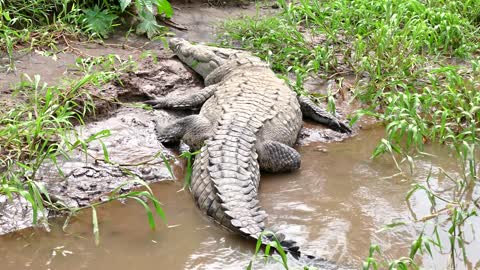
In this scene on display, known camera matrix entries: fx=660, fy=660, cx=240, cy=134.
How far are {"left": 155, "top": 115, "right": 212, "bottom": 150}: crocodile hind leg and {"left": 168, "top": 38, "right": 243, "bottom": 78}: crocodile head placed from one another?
1.35 meters

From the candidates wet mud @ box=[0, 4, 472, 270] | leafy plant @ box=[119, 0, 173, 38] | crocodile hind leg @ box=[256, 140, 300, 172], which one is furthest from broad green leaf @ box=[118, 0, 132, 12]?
crocodile hind leg @ box=[256, 140, 300, 172]

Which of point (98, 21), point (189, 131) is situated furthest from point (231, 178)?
point (98, 21)

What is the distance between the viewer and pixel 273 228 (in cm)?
423

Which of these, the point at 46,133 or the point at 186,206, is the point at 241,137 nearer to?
the point at 186,206

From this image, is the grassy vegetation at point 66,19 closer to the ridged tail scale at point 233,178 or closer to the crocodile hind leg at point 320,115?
the crocodile hind leg at point 320,115

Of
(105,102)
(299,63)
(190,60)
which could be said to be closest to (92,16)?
(190,60)

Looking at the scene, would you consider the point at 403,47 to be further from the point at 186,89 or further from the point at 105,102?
the point at 105,102

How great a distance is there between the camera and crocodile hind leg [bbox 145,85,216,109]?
5938 millimetres

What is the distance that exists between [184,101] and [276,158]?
53.3 inches

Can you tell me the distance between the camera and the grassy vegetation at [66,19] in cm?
636

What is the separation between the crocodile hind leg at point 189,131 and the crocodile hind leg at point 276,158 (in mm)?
464

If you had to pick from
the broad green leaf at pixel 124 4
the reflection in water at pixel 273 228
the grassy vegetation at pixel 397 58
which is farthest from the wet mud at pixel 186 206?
the broad green leaf at pixel 124 4

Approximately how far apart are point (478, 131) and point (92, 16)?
13.0ft

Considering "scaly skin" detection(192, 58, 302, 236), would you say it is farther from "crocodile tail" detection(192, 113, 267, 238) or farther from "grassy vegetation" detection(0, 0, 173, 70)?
"grassy vegetation" detection(0, 0, 173, 70)
